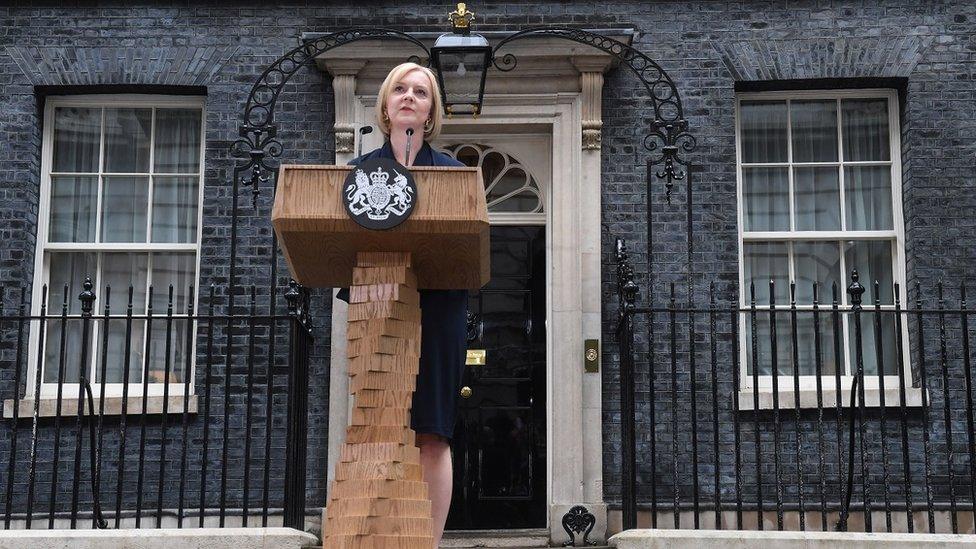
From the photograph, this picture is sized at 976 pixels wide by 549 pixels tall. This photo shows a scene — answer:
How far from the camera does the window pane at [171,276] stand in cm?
884

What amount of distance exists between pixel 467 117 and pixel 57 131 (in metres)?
3.01

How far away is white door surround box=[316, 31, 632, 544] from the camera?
8250 millimetres

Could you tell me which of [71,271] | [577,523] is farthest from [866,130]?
[71,271]

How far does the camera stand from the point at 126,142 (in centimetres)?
909

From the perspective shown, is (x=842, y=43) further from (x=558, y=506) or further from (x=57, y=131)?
(x=57, y=131)

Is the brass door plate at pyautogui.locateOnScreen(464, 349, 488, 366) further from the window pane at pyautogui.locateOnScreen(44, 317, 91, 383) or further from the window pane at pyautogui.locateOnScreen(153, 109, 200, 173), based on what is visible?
the window pane at pyautogui.locateOnScreen(44, 317, 91, 383)

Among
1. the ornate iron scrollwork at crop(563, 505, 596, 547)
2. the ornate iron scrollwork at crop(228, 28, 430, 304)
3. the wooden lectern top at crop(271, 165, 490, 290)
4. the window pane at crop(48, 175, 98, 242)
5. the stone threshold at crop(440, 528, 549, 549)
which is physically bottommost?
the stone threshold at crop(440, 528, 549, 549)

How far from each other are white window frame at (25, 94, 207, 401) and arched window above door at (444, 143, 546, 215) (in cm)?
192

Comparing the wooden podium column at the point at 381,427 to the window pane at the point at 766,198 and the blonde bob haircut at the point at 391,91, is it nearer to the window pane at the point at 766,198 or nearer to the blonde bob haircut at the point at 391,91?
the blonde bob haircut at the point at 391,91

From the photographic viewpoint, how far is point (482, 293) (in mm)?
8898

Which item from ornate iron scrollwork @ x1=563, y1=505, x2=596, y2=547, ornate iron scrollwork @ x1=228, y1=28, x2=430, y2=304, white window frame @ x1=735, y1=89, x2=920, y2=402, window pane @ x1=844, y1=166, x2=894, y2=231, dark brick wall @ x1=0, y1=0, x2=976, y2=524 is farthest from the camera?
window pane @ x1=844, y1=166, x2=894, y2=231

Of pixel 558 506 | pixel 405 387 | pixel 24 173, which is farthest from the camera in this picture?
pixel 24 173

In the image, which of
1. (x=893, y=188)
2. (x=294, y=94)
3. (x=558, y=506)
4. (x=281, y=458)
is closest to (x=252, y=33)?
(x=294, y=94)

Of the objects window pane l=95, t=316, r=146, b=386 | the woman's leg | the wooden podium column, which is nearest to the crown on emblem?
the wooden podium column
